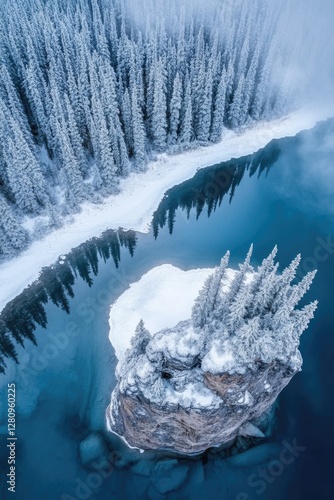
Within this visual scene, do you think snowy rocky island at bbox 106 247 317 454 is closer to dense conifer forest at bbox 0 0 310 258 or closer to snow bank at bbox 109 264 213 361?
snow bank at bbox 109 264 213 361

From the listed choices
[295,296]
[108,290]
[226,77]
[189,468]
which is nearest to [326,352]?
[295,296]

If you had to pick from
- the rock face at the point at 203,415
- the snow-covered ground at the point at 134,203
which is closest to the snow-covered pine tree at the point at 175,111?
the snow-covered ground at the point at 134,203

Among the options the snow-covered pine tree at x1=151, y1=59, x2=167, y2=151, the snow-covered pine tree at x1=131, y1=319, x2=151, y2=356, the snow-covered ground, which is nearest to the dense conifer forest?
the snow-covered pine tree at x1=151, y1=59, x2=167, y2=151

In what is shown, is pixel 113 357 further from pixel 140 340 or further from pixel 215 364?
pixel 215 364

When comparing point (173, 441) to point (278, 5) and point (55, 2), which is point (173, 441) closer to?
point (55, 2)

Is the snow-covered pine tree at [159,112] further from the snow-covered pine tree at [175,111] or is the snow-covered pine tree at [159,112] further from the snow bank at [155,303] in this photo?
the snow bank at [155,303]
